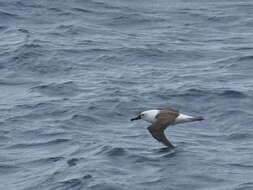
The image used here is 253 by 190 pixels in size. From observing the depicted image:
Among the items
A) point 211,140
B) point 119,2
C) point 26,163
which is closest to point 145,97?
point 211,140

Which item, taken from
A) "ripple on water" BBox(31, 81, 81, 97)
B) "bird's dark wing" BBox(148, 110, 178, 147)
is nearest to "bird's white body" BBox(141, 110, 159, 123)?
"bird's dark wing" BBox(148, 110, 178, 147)

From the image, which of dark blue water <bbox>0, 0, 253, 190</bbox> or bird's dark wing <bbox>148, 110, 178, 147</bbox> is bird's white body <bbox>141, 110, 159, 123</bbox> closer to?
bird's dark wing <bbox>148, 110, 178, 147</bbox>

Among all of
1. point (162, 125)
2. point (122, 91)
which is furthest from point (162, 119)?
point (122, 91)

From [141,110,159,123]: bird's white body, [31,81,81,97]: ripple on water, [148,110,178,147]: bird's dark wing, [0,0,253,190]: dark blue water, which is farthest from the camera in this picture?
[31,81,81,97]: ripple on water

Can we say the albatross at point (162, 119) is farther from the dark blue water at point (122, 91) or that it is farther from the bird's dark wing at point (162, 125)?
the dark blue water at point (122, 91)

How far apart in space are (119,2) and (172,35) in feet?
19.3

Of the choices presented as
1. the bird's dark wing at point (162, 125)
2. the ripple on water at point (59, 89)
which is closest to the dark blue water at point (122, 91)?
the ripple on water at point (59, 89)

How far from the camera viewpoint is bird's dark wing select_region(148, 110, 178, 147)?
19016mm

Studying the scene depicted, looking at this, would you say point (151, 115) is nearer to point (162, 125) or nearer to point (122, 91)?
point (162, 125)

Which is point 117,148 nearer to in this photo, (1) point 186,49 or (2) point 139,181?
(2) point 139,181

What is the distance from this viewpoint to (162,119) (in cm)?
2000

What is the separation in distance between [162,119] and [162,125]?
46 centimetres

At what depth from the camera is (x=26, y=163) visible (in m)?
19.5

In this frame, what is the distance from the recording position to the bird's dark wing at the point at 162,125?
19016mm
